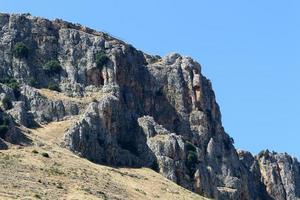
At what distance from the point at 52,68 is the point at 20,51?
21.7 feet

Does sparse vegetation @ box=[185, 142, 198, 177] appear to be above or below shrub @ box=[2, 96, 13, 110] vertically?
below

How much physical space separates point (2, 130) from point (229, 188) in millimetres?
48511

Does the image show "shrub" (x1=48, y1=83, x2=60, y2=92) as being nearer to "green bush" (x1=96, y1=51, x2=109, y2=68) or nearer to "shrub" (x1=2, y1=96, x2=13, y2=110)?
"green bush" (x1=96, y1=51, x2=109, y2=68)

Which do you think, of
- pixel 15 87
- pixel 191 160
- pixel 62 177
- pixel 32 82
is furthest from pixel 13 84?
pixel 62 177

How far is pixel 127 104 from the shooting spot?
468 ft

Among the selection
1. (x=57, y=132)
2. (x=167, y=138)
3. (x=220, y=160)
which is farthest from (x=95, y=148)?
(x=220, y=160)

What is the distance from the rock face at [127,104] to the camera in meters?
127

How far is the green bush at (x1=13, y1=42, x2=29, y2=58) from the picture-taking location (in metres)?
145

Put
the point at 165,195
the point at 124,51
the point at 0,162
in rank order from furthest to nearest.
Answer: the point at 124,51, the point at 165,195, the point at 0,162

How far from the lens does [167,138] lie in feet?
429

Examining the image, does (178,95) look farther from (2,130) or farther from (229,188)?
(2,130)

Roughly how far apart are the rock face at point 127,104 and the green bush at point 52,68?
0.55m

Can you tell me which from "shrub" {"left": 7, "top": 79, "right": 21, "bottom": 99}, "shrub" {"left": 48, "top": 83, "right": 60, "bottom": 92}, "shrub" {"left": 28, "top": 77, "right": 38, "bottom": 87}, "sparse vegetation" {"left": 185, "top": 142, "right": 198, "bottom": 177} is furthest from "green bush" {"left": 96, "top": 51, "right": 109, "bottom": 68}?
"sparse vegetation" {"left": 185, "top": 142, "right": 198, "bottom": 177}

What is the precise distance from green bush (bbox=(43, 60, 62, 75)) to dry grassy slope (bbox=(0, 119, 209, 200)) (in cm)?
2270
